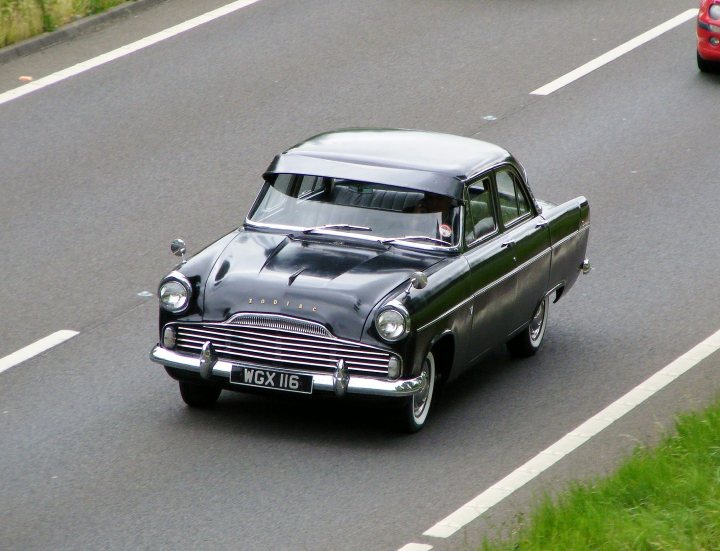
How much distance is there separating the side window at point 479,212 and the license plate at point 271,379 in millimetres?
1611

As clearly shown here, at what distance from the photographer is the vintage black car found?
354 inches

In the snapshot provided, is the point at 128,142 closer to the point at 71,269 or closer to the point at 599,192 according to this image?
the point at 71,269

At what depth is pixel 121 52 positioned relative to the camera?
1873 centimetres

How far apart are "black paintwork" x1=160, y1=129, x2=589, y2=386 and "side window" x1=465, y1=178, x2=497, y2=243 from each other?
62 mm

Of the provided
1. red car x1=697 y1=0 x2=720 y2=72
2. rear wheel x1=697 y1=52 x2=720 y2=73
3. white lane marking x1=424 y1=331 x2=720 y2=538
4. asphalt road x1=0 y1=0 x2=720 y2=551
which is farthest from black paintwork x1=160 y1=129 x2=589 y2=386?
rear wheel x1=697 y1=52 x2=720 y2=73

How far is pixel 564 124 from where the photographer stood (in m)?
16.6

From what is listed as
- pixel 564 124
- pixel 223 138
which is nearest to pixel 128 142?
pixel 223 138

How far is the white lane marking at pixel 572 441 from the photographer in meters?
8.12

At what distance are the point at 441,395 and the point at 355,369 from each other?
1.23m

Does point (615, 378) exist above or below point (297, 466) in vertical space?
below

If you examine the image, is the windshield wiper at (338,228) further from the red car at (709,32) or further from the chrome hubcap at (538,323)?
the red car at (709,32)

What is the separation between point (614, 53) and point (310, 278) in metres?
10.8

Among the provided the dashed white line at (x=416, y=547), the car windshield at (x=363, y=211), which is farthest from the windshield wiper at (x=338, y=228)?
the dashed white line at (x=416, y=547)

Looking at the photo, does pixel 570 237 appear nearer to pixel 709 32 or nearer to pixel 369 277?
pixel 369 277
